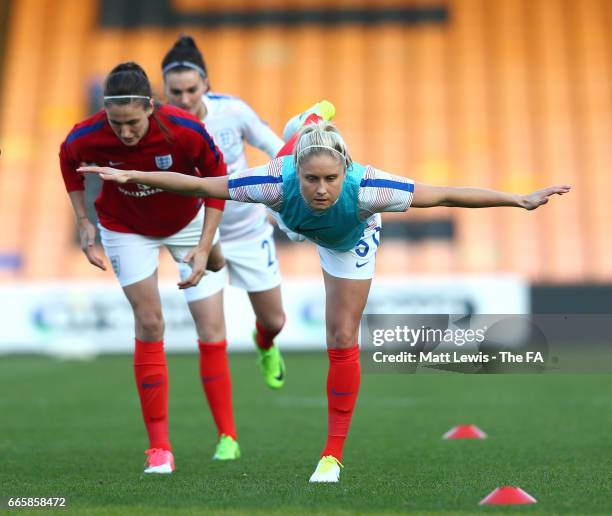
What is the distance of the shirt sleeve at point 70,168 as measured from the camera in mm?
5352

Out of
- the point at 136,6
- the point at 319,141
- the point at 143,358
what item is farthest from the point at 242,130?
the point at 136,6

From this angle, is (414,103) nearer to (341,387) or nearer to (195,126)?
(195,126)

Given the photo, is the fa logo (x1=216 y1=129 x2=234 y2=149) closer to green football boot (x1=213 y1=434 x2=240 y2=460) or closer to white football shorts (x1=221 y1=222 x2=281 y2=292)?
white football shorts (x1=221 y1=222 x2=281 y2=292)

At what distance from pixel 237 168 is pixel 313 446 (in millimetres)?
1636

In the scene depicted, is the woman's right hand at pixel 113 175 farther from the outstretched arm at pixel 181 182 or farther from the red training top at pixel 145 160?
the red training top at pixel 145 160

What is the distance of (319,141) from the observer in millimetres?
4527

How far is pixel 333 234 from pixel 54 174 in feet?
49.7

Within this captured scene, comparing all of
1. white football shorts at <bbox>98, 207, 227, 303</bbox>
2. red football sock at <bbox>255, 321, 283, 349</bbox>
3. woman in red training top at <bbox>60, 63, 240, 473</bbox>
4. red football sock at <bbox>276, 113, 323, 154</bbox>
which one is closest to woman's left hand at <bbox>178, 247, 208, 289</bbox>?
woman in red training top at <bbox>60, 63, 240, 473</bbox>

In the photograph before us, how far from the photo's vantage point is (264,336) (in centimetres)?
701

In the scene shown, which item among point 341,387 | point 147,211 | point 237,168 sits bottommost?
point 341,387

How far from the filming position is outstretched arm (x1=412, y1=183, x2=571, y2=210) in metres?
4.51

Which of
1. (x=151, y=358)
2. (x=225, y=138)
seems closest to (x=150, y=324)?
(x=151, y=358)

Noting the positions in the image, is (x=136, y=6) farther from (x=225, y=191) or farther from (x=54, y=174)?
(x=225, y=191)

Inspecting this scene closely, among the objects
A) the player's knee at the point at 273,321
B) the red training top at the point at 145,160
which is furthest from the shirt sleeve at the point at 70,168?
the player's knee at the point at 273,321
